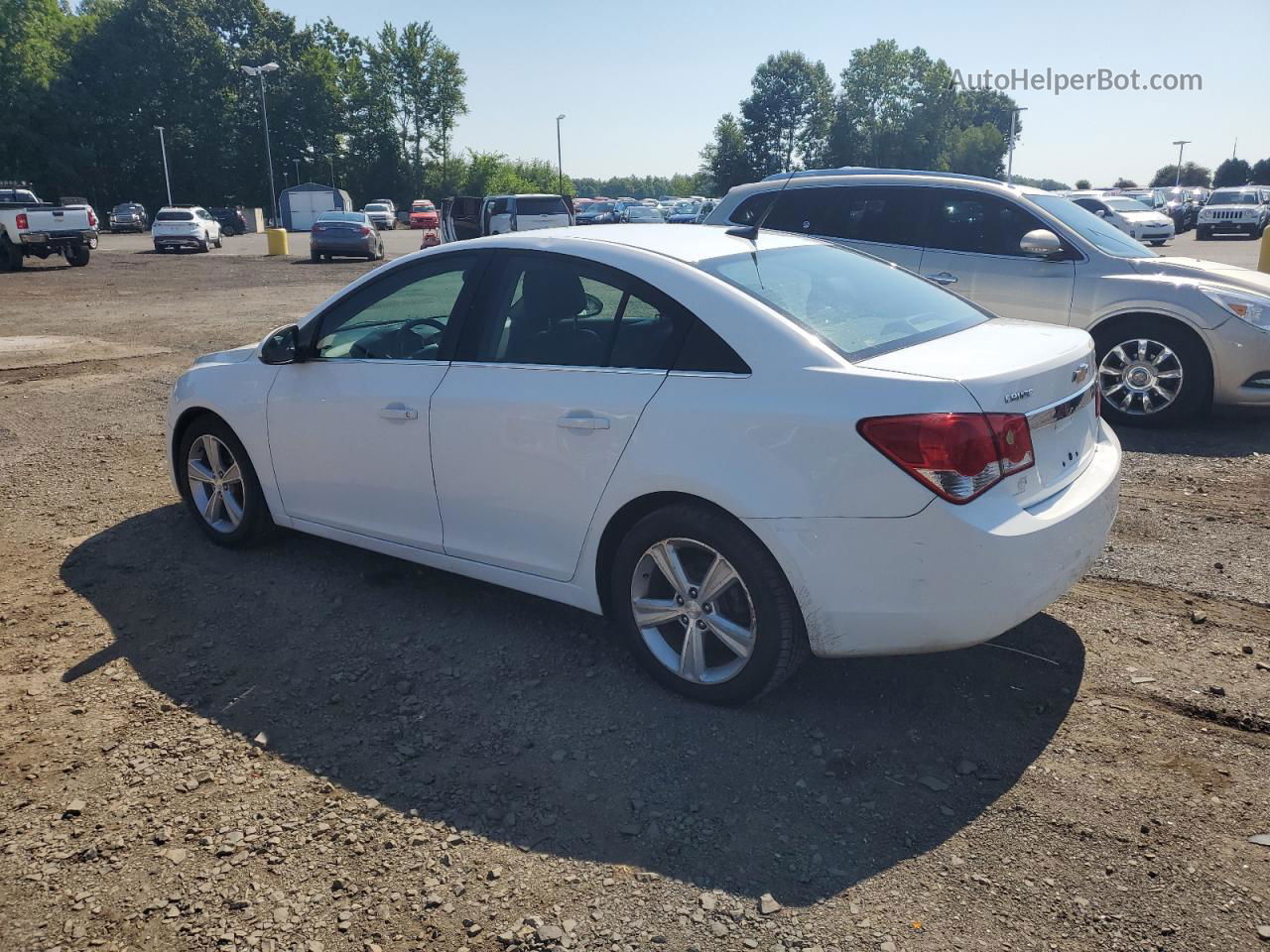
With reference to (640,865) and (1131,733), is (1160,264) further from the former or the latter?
(640,865)

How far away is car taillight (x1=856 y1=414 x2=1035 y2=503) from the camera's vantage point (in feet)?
9.87

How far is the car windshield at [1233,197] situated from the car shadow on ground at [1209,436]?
33.7 meters

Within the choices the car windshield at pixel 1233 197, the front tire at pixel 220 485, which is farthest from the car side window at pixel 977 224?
the car windshield at pixel 1233 197

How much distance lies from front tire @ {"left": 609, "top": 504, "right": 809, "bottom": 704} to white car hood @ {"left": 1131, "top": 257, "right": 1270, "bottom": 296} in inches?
222

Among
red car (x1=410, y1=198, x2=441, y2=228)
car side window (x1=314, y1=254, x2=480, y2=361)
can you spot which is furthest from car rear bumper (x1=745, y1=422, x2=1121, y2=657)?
red car (x1=410, y1=198, x2=441, y2=228)

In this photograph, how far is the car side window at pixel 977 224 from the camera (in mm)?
7961

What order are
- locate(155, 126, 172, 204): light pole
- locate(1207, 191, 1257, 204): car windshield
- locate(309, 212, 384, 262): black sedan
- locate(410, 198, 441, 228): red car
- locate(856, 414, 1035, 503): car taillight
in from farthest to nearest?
locate(155, 126, 172, 204): light pole → locate(410, 198, 441, 228): red car → locate(1207, 191, 1257, 204): car windshield → locate(309, 212, 384, 262): black sedan → locate(856, 414, 1035, 503): car taillight

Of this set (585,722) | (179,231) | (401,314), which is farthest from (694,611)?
(179,231)

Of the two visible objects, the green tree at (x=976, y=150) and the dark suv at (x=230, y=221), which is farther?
the green tree at (x=976, y=150)

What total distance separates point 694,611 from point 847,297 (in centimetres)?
134

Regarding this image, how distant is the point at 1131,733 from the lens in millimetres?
3344

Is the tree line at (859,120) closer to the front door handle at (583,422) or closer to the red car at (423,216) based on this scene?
the red car at (423,216)

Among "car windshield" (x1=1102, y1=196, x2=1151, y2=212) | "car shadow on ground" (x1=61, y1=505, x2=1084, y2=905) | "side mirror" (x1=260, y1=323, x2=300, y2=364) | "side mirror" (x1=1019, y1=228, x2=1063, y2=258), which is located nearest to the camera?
"car shadow on ground" (x1=61, y1=505, x2=1084, y2=905)

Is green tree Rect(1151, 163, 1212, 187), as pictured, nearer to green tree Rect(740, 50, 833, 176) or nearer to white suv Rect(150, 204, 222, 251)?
green tree Rect(740, 50, 833, 176)
